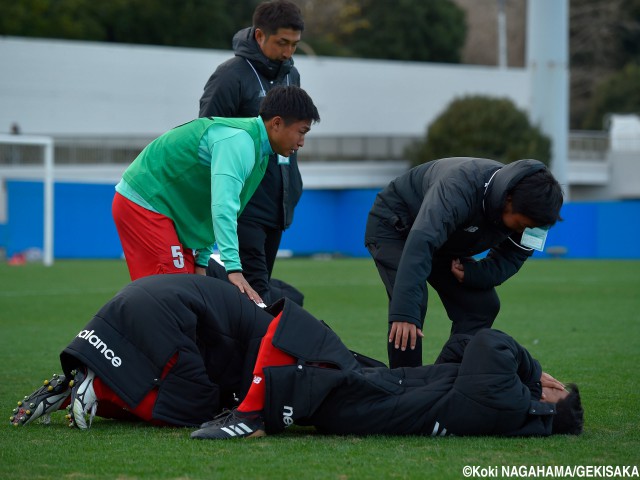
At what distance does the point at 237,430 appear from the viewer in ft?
15.9

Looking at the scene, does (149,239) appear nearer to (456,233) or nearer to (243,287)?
(243,287)

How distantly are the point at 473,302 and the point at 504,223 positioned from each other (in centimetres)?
73

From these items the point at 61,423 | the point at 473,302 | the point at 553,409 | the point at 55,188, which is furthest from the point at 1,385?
the point at 55,188

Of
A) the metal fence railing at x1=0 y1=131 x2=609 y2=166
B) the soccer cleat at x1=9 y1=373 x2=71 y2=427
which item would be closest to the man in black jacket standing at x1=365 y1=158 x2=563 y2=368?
the soccer cleat at x1=9 y1=373 x2=71 y2=427

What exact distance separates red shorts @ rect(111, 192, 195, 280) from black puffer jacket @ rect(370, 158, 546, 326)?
123 centimetres

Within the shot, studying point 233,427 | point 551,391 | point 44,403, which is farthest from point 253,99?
point 551,391

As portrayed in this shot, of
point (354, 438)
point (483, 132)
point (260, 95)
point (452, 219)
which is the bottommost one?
point (354, 438)

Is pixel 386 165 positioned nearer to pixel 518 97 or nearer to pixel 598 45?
pixel 518 97

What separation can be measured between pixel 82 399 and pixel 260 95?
9.09 ft

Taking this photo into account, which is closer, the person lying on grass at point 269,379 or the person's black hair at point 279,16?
the person lying on grass at point 269,379

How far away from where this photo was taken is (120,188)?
632 cm

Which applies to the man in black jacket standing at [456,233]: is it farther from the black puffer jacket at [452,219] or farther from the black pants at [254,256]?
the black pants at [254,256]

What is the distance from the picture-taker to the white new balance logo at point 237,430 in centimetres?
484

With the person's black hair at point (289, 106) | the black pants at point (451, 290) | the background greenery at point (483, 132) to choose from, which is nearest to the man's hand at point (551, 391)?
the black pants at point (451, 290)
